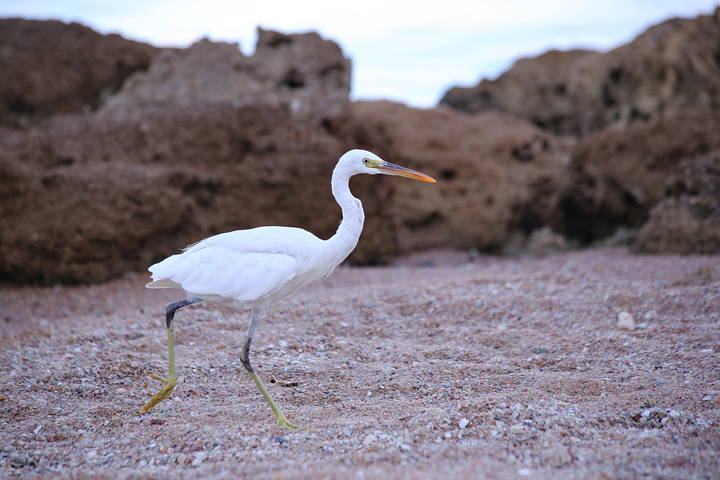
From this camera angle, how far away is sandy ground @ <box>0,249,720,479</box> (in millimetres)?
3719

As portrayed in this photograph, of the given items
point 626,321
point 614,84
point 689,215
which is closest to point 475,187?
point 689,215

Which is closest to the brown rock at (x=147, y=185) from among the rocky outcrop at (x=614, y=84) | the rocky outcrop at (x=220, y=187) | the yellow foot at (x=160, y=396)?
the rocky outcrop at (x=220, y=187)

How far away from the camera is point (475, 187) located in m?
12.5

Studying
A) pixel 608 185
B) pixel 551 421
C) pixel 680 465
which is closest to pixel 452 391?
pixel 551 421

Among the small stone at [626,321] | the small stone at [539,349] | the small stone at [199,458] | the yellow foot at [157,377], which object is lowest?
the small stone at [199,458]

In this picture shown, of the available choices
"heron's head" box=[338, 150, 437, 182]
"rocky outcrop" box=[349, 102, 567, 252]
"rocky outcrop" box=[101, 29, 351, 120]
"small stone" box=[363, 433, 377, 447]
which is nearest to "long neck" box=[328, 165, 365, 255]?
"heron's head" box=[338, 150, 437, 182]

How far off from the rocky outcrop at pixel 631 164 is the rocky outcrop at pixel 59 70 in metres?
8.18

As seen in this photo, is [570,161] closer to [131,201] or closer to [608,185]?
[608,185]

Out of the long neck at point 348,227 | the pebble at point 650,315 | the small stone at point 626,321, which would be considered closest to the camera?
the long neck at point 348,227

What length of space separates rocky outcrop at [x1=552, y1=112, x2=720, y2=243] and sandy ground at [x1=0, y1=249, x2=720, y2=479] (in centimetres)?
351

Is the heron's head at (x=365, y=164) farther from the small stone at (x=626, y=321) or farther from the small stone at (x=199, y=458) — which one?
the small stone at (x=626, y=321)

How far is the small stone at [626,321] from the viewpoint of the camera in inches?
240

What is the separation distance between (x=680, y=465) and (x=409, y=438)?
4.59ft

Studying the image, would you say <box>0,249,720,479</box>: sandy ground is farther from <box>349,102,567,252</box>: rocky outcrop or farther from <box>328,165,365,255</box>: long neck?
<box>349,102,567,252</box>: rocky outcrop
